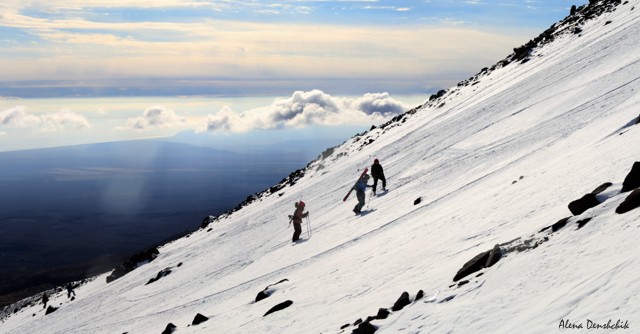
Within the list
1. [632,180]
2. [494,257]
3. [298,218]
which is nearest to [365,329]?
[494,257]

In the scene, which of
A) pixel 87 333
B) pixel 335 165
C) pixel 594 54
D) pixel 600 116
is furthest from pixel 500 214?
pixel 335 165

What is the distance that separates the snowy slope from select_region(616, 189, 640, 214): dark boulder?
0.20 m

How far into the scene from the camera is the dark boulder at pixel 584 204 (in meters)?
10.8

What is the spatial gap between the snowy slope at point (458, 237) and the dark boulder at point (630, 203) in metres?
0.20

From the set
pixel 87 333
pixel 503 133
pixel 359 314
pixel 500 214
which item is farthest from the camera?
pixel 503 133

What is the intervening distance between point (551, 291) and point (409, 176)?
2034 cm

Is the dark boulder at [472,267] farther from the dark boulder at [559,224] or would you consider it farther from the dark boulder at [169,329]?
the dark boulder at [169,329]

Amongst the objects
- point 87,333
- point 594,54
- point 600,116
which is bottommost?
point 87,333

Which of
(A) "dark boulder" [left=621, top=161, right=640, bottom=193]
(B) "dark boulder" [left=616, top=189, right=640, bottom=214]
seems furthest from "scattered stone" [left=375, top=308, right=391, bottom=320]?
(A) "dark boulder" [left=621, top=161, right=640, bottom=193]

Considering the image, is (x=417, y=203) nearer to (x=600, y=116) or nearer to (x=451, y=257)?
(x=600, y=116)

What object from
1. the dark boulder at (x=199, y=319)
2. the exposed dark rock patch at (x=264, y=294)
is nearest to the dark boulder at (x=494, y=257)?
the exposed dark rock patch at (x=264, y=294)

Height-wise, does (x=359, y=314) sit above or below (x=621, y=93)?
below

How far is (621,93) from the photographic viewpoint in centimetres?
2319

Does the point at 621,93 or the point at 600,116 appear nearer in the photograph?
the point at 600,116
